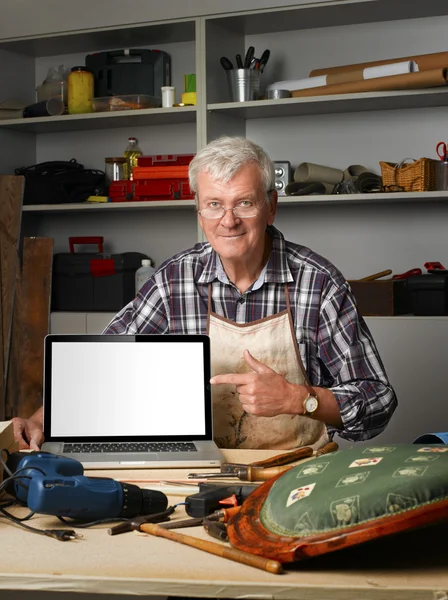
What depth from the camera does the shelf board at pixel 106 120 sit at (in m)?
3.84

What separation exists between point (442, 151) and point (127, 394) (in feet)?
8.10

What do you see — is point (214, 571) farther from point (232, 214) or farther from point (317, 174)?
point (317, 174)

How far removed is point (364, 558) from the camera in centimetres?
102

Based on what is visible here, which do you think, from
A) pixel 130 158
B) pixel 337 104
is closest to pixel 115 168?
pixel 130 158

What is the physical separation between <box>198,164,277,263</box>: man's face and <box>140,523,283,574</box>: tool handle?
1.00 metres

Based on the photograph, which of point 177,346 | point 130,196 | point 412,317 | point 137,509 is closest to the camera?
point 137,509

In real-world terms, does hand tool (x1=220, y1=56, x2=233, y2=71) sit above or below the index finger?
above

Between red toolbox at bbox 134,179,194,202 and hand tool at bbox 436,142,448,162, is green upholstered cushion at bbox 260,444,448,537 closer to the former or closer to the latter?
hand tool at bbox 436,142,448,162

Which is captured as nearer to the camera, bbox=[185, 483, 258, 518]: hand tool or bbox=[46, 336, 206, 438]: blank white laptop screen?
bbox=[185, 483, 258, 518]: hand tool

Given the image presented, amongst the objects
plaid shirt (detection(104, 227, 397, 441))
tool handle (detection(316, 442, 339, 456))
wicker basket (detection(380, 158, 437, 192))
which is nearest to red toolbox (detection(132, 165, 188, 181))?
wicker basket (detection(380, 158, 437, 192))

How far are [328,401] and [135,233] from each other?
103 inches

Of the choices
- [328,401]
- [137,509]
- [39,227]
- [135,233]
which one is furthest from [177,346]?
[39,227]

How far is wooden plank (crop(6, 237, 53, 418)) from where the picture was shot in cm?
390

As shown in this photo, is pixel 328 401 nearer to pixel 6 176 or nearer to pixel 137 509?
pixel 137 509
